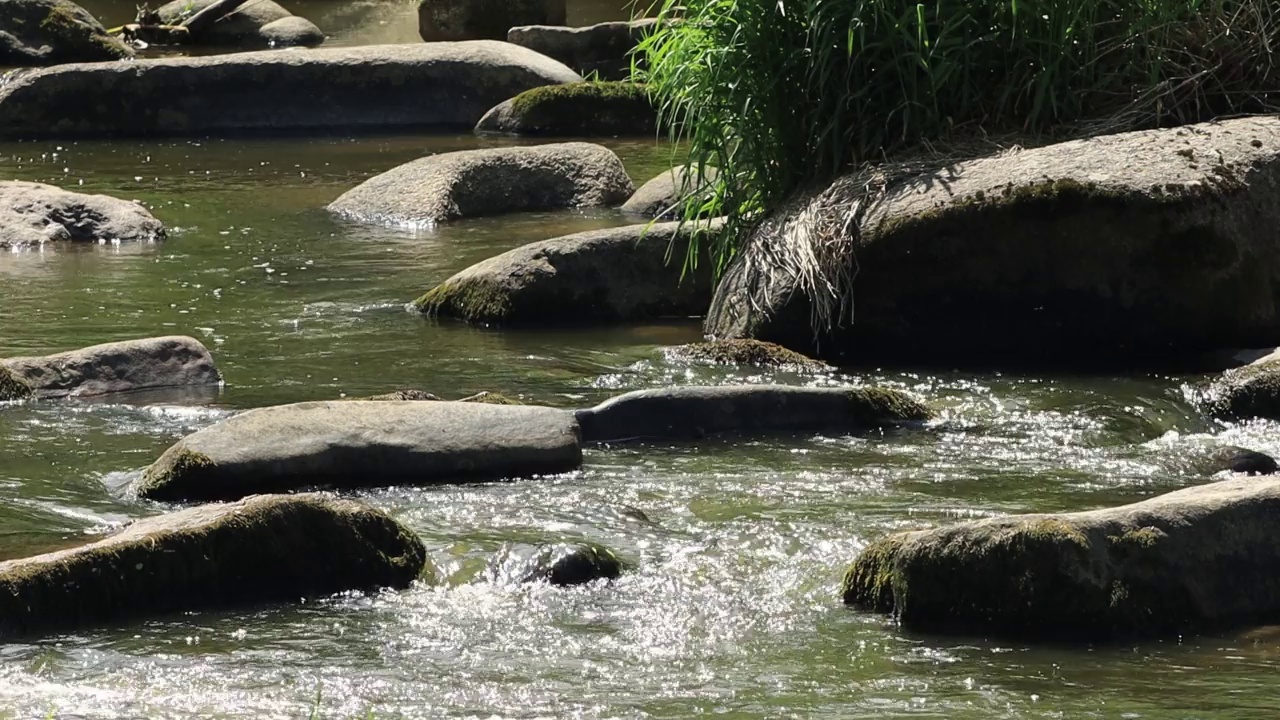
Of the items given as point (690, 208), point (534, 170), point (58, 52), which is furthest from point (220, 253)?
point (58, 52)

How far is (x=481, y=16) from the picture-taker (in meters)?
22.8

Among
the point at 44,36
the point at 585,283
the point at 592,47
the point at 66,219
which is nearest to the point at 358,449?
the point at 585,283

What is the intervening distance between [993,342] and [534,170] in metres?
5.00

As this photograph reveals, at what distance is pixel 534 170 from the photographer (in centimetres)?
1237

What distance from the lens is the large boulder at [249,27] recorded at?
23.4 metres

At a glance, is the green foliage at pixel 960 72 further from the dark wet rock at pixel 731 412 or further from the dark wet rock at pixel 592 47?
the dark wet rock at pixel 592 47

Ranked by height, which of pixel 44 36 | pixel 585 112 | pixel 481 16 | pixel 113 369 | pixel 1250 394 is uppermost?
pixel 481 16

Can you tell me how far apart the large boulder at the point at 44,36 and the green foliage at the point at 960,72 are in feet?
44.0

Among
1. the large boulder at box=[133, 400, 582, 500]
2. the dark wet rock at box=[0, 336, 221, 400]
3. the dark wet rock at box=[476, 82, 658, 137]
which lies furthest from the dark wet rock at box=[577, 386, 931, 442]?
the dark wet rock at box=[476, 82, 658, 137]

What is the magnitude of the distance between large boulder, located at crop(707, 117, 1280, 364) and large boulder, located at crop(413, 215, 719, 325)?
1105 mm

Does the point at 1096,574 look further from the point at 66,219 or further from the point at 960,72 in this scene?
the point at 66,219

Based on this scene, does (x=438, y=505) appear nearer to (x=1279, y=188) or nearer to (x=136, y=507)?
(x=136, y=507)

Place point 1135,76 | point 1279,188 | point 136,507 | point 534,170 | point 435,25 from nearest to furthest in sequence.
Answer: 1. point 136,507
2. point 1279,188
3. point 1135,76
4. point 534,170
5. point 435,25

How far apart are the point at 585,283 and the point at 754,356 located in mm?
1339
